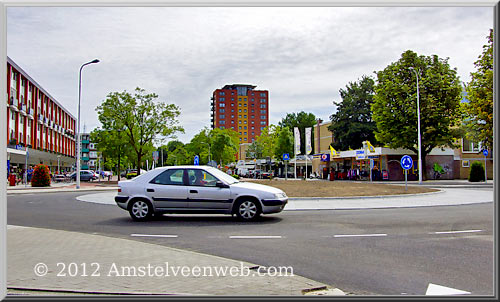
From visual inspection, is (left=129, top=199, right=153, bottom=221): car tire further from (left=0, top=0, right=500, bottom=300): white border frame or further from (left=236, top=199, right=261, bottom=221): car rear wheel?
(left=0, top=0, right=500, bottom=300): white border frame

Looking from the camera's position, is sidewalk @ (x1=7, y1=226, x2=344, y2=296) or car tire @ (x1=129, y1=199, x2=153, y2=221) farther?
car tire @ (x1=129, y1=199, x2=153, y2=221)

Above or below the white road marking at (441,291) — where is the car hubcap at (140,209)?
above

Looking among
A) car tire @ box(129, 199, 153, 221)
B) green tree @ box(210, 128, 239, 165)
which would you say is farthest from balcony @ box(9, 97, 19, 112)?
car tire @ box(129, 199, 153, 221)

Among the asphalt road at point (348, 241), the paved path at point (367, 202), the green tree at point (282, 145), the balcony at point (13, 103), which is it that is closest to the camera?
the asphalt road at point (348, 241)

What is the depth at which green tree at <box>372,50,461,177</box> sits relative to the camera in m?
41.4

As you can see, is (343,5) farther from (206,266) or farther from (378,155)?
(378,155)

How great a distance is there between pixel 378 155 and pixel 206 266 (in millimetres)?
43534

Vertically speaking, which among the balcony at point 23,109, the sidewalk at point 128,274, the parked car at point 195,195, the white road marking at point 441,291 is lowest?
the white road marking at point 441,291

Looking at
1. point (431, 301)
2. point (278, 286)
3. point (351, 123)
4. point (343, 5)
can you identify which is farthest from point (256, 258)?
point (351, 123)

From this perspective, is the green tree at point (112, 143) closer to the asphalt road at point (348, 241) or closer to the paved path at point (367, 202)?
the paved path at point (367, 202)

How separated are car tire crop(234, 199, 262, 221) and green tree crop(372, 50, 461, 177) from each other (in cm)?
3414

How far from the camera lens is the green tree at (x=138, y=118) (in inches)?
1791

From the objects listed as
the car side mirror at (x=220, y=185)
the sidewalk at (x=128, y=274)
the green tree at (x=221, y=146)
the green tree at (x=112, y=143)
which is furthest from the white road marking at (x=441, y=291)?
the green tree at (x=221, y=146)

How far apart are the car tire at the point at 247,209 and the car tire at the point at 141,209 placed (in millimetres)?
2459
